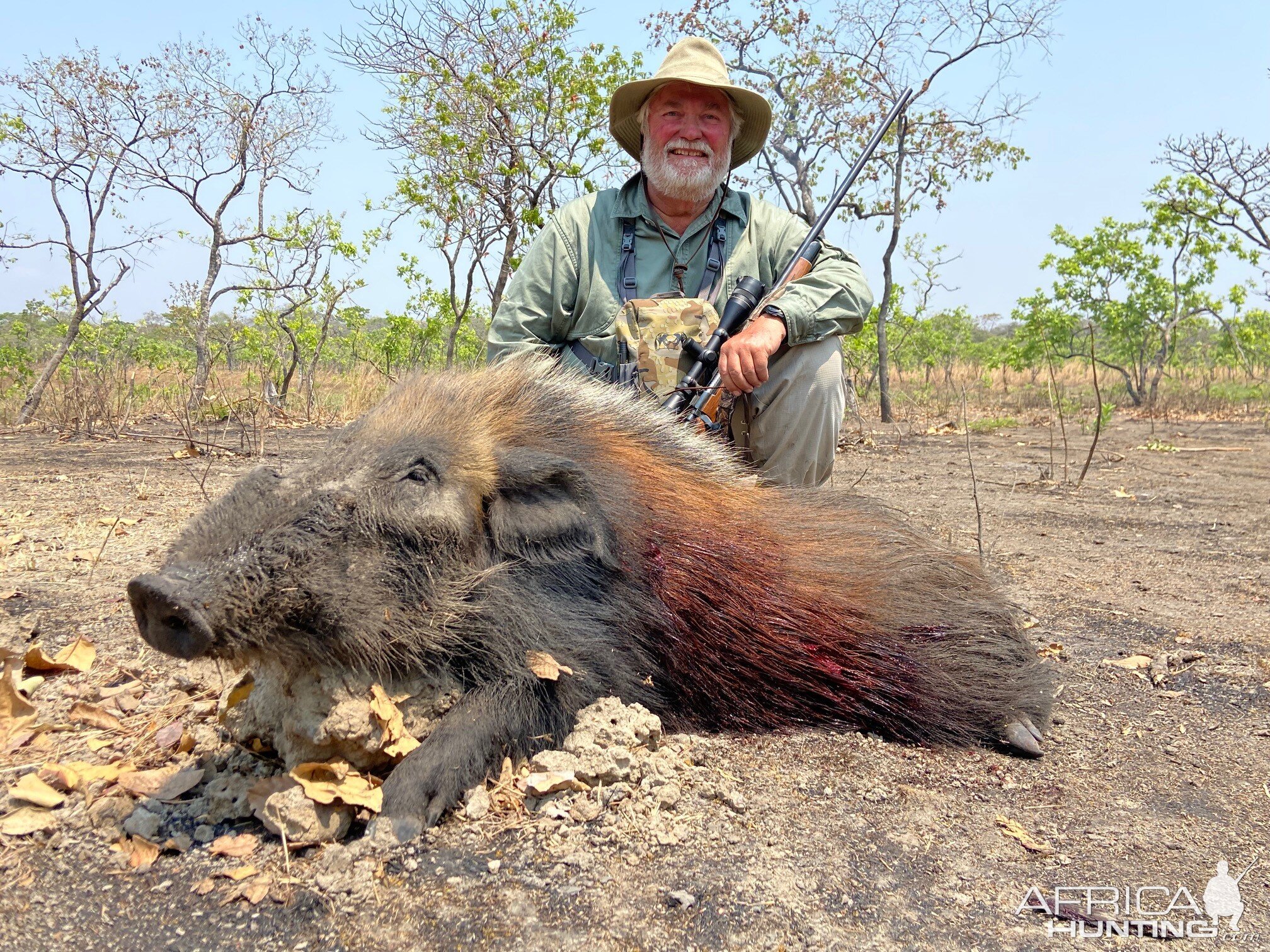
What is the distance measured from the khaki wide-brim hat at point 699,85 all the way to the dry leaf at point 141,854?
405 cm

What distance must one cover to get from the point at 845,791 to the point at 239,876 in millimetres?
1621

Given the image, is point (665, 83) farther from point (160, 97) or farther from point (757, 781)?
point (160, 97)

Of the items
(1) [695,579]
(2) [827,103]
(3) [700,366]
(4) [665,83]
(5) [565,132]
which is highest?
(2) [827,103]

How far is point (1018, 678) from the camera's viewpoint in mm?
3188

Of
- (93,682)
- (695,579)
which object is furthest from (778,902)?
(93,682)

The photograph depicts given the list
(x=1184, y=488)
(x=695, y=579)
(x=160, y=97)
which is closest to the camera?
(x=695, y=579)

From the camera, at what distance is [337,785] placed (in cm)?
221

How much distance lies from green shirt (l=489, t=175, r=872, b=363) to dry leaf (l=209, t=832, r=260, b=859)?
2618 millimetres

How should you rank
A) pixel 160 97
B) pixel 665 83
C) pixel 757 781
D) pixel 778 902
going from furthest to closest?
pixel 160 97, pixel 665 83, pixel 757 781, pixel 778 902

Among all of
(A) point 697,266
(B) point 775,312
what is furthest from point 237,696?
(A) point 697,266

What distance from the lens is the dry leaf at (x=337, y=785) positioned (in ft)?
7.11

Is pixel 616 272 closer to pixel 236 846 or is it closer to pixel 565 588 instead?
pixel 565 588

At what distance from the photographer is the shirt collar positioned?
473 centimetres

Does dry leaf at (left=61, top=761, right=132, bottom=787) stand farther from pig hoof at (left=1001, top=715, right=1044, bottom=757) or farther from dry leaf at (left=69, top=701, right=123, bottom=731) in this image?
pig hoof at (left=1001, top=715, right=1044, bottom=757)
